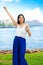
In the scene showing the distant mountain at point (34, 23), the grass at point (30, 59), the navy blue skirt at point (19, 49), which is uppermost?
the distant mountain at point (34, 23)

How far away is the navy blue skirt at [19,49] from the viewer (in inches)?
126

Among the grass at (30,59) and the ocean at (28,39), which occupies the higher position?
the ocean at (28,39)

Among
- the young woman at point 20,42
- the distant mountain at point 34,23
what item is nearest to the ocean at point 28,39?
the distant mountain at point 34,23

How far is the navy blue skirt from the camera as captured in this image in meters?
3.21

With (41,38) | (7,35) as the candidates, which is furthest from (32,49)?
(7,35)

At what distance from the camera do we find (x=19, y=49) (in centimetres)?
325

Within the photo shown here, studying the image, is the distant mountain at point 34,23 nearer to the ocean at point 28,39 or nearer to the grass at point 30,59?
the ocean at point 28,39

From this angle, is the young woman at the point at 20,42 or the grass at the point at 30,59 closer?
the young woman at the point at 20,42

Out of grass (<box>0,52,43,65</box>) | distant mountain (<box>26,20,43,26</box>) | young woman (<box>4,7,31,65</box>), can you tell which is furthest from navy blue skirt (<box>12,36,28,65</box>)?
distant mountain (<box>26,20,43,26</box>)

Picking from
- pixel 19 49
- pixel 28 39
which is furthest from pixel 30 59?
pixel 19 49

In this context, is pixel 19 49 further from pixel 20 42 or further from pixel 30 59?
pixel 30 59

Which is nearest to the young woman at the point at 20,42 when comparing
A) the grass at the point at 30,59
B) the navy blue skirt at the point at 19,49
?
the navy blue skirt at the point at 19,49

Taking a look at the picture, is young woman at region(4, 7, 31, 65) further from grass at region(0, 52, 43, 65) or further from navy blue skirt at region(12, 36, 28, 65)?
grass at region(0, 52, 43, 65)

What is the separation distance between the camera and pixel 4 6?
3752 millimetres
